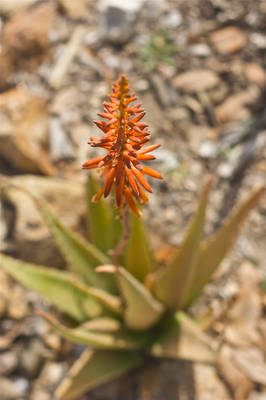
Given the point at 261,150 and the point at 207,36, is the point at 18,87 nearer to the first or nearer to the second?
the point at 207,36

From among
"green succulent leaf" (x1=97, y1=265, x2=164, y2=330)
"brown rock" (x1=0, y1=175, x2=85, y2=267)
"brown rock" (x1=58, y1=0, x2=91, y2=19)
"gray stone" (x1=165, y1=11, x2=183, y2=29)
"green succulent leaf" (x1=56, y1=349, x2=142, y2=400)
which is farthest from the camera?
"brown rock" (x1=58, y1=0, x2=91, y2=19)

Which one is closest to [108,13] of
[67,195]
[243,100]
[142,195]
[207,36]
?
[207,36]

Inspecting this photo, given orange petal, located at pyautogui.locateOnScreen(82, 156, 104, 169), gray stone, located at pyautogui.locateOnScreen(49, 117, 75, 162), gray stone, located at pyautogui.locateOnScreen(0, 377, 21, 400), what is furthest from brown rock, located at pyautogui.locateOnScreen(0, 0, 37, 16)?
orange petal, located at pyautogui.locateOnScreen(82, 156, 104, 169)

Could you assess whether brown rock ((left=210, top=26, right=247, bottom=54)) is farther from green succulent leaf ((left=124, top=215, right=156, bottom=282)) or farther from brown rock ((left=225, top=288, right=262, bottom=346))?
green succulent leaf ((left=124, top=215, right=156, bottom=282))

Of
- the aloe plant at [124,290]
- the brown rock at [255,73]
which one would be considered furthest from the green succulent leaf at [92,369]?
the brown rock at [255,73]

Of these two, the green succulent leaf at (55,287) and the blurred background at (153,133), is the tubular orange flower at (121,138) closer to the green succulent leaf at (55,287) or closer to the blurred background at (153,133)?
the green succulent leaf at (55,287)

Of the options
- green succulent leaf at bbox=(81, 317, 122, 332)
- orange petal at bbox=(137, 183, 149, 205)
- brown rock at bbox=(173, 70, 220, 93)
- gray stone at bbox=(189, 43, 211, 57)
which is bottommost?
green succulent leaf at bbox=(81, 317, 122, 332)
